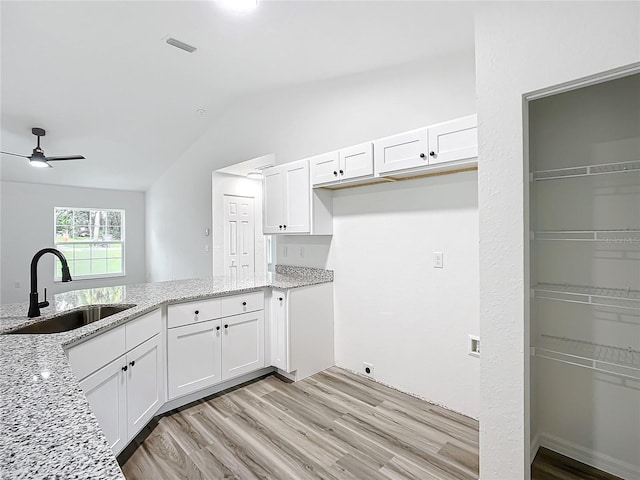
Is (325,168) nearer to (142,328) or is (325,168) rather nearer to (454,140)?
(454,140)

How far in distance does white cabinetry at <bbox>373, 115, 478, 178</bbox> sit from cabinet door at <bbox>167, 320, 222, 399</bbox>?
189 cm

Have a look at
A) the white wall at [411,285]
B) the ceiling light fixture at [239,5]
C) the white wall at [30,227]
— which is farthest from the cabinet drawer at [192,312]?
the white wall at [30,227]

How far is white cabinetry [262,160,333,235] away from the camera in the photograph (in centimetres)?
329

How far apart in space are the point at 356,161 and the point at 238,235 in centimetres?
311

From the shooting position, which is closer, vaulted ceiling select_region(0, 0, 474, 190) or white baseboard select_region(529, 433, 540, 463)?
white baseboard select_region(529, 433, 540, 463)

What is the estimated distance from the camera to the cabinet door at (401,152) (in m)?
2.42

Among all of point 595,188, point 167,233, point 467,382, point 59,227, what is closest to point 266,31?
point 595,188

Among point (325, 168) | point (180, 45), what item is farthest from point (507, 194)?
point (180, 45)

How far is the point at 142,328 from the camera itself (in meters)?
2.22

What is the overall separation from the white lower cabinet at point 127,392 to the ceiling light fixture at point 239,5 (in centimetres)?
229

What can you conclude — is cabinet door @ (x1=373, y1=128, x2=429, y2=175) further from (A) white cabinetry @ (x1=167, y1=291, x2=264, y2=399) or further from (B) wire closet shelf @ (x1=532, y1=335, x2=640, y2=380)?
(A) white cabinetry @ (x1=167, y1=291, x2=264, y2=399)

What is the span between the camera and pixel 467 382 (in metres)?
2.50

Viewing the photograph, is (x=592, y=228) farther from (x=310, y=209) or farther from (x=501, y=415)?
(x=310, y=209)

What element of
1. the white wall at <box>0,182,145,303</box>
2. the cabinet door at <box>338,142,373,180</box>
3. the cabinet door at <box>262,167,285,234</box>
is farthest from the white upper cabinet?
the white wall at <box>0,182,145,303</box>
